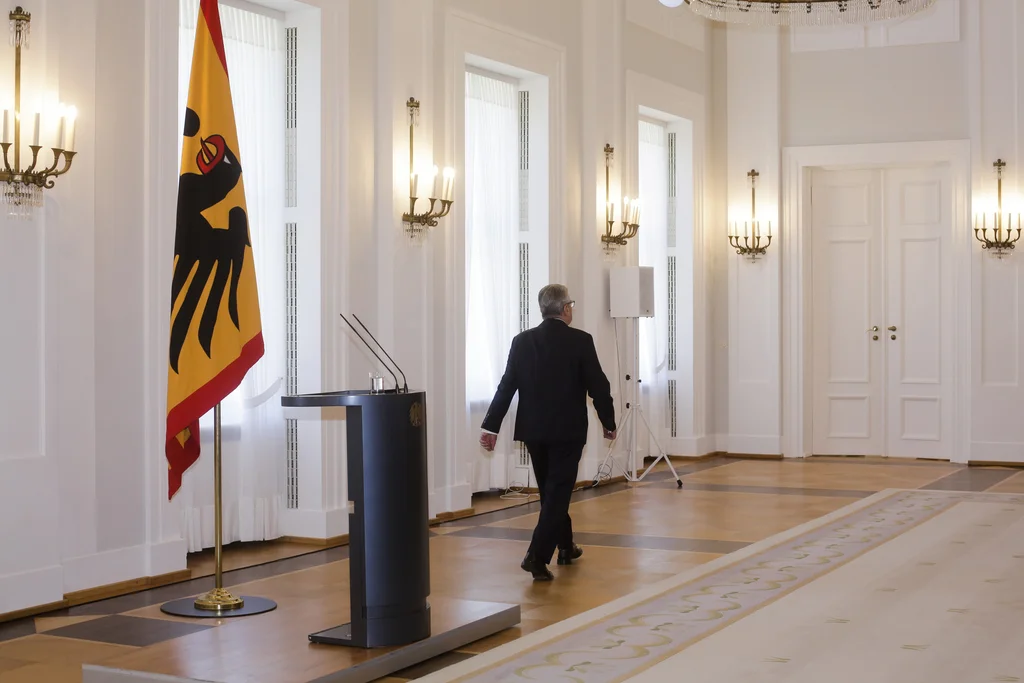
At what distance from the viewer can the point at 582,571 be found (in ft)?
21.4

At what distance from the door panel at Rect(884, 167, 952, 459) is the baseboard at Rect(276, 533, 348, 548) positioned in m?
7.39

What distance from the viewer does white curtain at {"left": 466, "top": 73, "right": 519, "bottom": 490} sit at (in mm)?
9766

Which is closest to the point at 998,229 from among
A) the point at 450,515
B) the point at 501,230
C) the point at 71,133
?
the point at 501,230

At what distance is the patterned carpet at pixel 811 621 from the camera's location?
441cm

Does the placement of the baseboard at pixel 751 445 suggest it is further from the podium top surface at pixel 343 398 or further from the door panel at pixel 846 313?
the podium top surface at pixel 343 398

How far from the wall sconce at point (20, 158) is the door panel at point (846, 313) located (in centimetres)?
930

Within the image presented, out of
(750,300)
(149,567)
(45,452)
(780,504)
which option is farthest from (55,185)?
(750,300)

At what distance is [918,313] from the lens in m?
12.7

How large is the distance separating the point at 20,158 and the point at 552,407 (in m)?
2.92

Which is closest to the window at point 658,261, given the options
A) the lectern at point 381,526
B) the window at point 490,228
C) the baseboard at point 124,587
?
the window at point 490,228

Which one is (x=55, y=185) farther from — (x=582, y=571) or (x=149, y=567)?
(x=582, y=571)

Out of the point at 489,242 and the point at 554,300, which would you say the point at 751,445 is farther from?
the point at 554,300

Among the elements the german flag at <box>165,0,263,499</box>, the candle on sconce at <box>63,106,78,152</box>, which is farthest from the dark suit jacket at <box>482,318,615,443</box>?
the candle on sconce at <box>63,106,78,152</box>

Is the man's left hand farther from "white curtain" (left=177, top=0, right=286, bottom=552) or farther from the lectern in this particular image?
"white curtain" (left=177, top=0, right=286, bottom=552)
